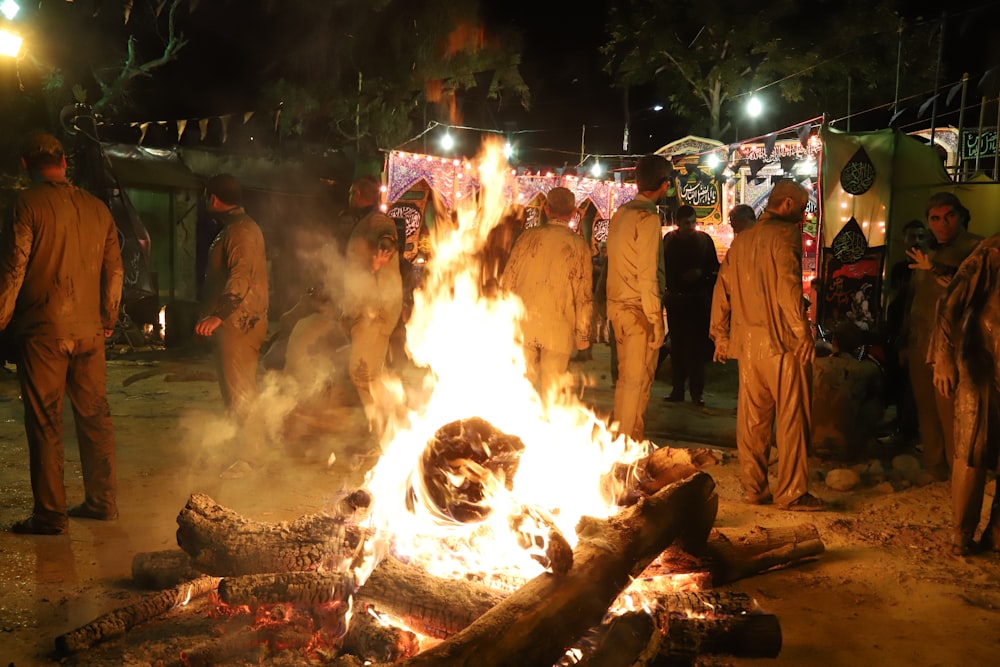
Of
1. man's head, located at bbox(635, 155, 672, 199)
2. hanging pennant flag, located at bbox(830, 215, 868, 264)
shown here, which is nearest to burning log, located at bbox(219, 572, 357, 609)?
man's head, located at bbox(635, 155, 672, 199)

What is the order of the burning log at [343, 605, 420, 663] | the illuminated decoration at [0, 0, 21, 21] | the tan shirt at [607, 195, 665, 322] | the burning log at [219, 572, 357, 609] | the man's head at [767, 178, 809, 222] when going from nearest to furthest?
1. the burning log at [343, 605, 420, 663]
2. the burning log at [219, 572, 357, 609]
3. the man's head at [767, 178, 809, 222]
4. the tan shirt at [607, 195, 665, 322]
5. the illuminated decoration at [0, 0, 21, 21]

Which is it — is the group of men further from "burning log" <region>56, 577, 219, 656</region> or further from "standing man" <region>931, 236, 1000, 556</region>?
"burning log" <region>56, 577, 219, 656</region>

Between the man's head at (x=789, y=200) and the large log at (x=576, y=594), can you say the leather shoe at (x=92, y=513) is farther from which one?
the man's head at (x=789, y=200)

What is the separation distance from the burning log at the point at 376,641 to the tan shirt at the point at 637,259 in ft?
13.4

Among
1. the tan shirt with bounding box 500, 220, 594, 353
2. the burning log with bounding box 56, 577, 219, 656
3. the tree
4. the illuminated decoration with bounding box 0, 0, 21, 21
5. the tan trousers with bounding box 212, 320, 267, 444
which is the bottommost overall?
the burning log with bounding box 56, 577, 219, 656

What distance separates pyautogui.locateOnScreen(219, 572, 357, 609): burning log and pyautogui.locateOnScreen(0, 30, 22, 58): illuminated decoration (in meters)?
9.41

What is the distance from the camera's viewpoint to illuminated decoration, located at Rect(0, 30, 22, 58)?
9984 millimetres

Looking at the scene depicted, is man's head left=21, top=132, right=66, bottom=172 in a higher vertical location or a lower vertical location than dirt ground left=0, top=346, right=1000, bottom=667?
higher

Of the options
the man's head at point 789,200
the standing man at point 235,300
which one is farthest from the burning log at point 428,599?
the man's head at point 789,200

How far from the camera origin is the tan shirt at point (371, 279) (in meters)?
7.22

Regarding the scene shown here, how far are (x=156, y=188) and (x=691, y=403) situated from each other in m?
12.0

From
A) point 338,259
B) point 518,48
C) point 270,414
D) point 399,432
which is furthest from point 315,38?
point 399,432

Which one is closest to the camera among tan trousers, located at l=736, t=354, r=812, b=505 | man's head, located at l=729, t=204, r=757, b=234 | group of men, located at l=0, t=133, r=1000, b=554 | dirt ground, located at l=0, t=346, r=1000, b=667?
dirt ground, located at l=0, t=346, r=1000, b=667

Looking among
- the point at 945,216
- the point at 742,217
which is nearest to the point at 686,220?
the point at 742,217
